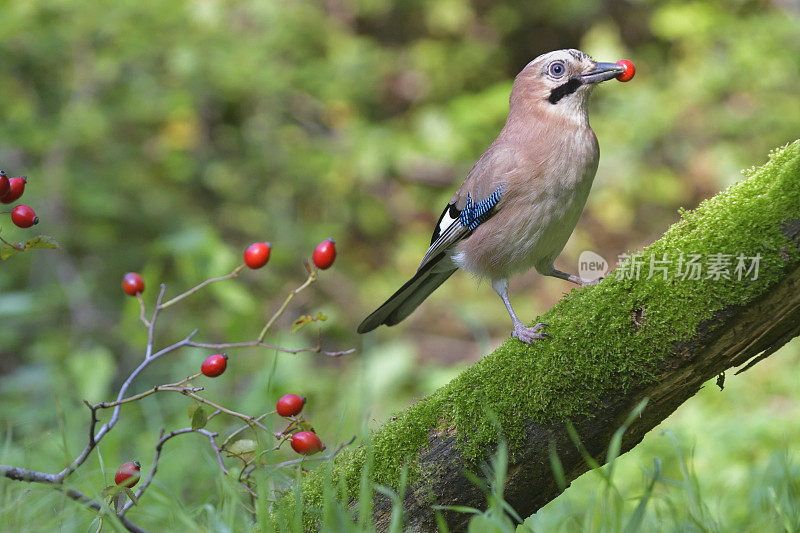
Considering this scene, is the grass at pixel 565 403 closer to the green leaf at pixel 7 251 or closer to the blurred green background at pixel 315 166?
the green leaf at pixel 7 251

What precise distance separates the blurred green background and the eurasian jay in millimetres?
1229

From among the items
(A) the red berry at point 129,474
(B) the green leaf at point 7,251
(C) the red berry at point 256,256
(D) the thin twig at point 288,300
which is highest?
(B) the green leaf at point 7,251

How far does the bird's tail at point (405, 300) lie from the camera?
10.3 feet

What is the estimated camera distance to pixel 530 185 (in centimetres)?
287

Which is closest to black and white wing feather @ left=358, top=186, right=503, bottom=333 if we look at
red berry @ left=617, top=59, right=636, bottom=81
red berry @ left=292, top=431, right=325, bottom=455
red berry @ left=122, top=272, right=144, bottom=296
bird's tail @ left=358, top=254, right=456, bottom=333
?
bird's tail @ left=358, top=254, right=456, bottom=333

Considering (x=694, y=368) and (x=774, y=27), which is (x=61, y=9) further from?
(x=774, y=27)

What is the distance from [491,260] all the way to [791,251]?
1210mm

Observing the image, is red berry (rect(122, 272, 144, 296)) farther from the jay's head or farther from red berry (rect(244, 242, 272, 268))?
the jay's head

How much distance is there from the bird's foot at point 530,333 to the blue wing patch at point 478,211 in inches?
27.6

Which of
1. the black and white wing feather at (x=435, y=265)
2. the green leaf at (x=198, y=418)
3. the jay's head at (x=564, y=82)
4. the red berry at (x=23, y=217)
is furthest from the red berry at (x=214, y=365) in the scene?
the jay's head at (x=564, y=82)

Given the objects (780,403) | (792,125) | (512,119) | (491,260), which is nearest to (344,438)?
(491,260)

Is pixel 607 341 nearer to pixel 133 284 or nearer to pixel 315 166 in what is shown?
pixel 133 284

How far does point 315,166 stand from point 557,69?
12.1 feet

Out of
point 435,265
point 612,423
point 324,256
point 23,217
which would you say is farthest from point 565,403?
point 23,217
